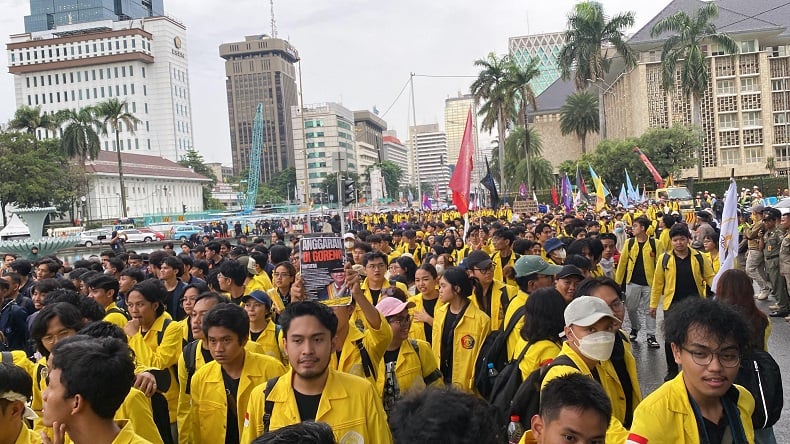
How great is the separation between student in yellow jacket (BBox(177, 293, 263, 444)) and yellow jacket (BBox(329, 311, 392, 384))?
0.62m

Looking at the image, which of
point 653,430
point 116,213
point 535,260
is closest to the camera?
point 653,430

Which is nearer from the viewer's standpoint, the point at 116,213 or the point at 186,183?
the point at 116,213

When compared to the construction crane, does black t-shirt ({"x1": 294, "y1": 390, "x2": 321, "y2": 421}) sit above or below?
below

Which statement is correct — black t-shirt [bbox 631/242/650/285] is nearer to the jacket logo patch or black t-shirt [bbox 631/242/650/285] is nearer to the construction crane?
the jacket logo patch

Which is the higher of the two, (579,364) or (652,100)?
(652,100)

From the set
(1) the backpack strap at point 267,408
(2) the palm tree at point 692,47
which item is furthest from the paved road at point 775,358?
(2) the palm tree at point 692,47

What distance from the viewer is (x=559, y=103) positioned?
82.6m

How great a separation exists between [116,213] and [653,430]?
7654cm

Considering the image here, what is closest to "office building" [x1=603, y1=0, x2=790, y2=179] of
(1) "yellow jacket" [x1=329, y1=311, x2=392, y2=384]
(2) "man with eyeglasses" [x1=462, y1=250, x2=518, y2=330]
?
(2) "man with eyeglasses" [x1=462, y1=250, x2=518, y2=330]

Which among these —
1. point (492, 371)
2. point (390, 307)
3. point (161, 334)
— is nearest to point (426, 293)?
point (492, 371)

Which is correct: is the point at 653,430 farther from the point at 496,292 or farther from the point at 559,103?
the point at 559,103

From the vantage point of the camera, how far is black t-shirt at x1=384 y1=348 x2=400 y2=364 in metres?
4.15

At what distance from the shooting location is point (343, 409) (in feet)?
9.70

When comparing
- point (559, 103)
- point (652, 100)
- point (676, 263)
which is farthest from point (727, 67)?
point (676, 263)
